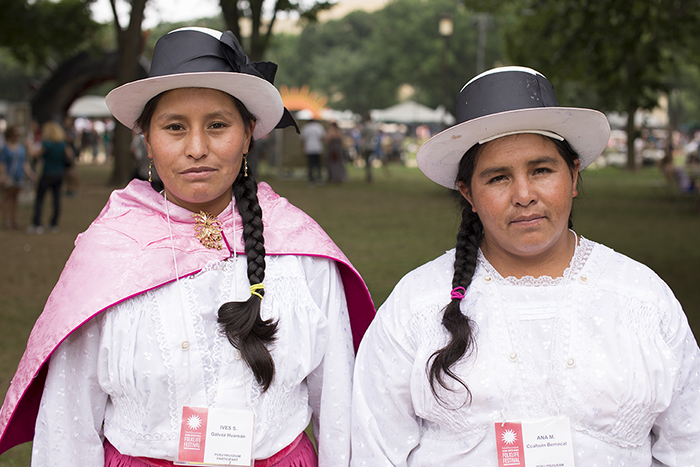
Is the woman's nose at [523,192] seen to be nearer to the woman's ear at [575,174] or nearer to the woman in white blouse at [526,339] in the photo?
the woman in white blouse at [526,339]

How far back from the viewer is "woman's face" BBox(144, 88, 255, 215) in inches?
84.9

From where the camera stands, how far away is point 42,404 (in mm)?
2172

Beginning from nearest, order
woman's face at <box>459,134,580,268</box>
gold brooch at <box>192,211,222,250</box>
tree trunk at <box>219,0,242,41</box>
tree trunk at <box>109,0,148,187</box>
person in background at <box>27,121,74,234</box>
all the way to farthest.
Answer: woman's face at <box>459,134,580,268</box> → gold brooch at <box>192,211,222,250</box> → person in background at <box>27,121,74,234</box> → tree trunk at <box>109,0,148,187</box> → tree trunk at <box>219,0,242,41</box>

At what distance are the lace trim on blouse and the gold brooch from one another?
33.9 inches

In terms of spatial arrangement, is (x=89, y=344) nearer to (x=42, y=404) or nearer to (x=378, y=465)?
(x=42, y=404)

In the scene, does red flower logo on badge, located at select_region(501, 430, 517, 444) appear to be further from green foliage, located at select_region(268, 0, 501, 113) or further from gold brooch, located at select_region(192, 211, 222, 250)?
green foliage, located at select_region(268, 0, 501, 113)

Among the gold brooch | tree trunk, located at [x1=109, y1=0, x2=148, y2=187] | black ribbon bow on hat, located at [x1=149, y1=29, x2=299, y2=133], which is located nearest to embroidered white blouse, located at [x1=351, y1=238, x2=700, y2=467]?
the gold brooch

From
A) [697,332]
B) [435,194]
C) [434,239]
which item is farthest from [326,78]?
[697,332]

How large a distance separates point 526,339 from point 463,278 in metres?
0.26

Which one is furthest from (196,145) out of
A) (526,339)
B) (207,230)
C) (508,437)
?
(508,437)

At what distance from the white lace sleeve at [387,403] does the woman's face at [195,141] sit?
0.70 meters

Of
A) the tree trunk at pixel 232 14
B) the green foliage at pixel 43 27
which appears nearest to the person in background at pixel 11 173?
the tree trunk at pixel 232 14

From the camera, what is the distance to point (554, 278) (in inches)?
84.6

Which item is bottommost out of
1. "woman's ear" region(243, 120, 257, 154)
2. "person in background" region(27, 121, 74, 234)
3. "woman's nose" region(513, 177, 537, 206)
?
"woman's nose" region(513, 177, 537, 206)
